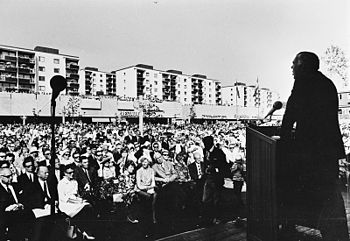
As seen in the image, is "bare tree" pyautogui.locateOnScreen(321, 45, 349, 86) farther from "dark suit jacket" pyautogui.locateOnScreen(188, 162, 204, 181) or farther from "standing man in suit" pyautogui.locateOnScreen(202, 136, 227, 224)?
"dark suit jacket" pyautogui.locateOnScreen(188, 162, 204, 181)

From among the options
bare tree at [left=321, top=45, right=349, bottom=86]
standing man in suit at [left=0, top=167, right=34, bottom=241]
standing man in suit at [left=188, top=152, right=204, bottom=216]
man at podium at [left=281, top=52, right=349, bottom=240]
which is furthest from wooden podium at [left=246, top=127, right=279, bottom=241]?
standing man in suit at [left=188, top=152, right=204, bottom=216]

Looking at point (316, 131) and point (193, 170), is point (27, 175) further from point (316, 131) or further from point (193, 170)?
point (316, 131)

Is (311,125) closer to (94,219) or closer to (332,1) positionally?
(332,1)

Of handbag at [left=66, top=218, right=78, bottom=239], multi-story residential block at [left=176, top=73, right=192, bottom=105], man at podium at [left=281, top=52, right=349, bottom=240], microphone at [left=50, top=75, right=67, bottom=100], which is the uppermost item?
multi-story residential block at [left=176, top=73, right=192, bottom=105]

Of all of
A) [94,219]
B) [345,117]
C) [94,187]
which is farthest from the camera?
[94,187]

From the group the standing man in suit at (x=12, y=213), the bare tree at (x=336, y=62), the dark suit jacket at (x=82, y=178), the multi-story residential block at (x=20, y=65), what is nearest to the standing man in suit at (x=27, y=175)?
the standing man in suit at (x=12, y=213)

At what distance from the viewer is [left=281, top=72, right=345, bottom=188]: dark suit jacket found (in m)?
1.76

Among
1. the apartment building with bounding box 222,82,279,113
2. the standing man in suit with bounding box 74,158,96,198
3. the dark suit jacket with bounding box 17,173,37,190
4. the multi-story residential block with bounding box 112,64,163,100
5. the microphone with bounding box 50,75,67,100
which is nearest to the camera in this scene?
the microphone with bounding box 50,75,67,100

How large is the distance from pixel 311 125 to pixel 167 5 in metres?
1.78

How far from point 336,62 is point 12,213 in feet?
11.1

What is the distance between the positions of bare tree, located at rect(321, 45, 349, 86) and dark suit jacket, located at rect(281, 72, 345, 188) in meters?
1.18

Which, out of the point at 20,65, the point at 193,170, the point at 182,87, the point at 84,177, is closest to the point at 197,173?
the point at 193,170

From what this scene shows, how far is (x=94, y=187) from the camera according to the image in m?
3.74

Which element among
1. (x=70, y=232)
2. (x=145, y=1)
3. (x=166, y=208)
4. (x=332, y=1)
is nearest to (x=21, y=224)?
(x=70, y=232)
